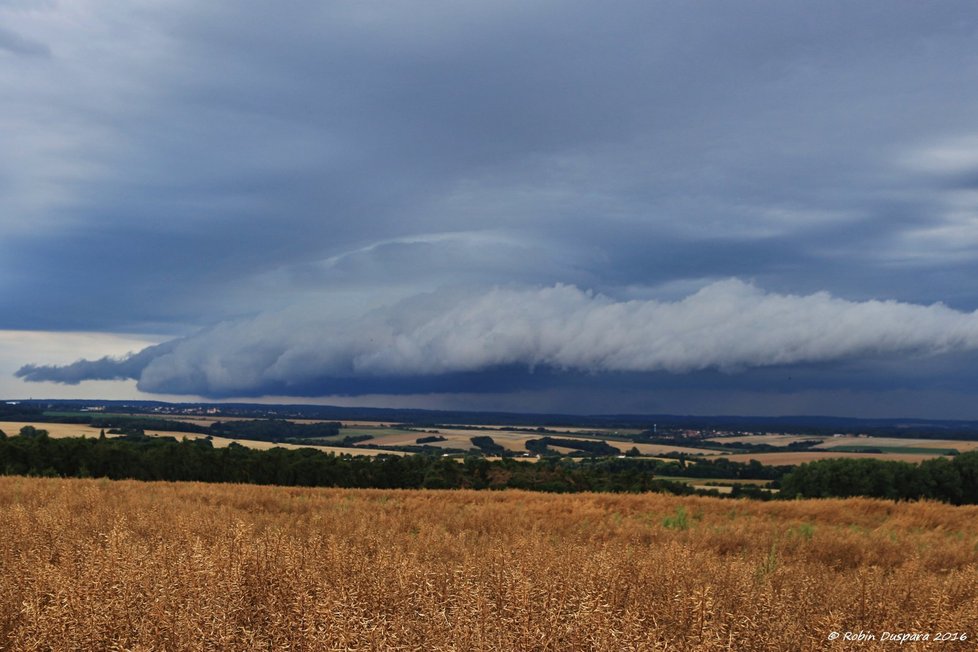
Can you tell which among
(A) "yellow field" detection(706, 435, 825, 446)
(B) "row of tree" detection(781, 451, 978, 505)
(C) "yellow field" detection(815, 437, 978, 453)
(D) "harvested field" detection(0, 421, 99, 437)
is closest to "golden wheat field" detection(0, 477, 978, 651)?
(B) "row of tree" detection(781, 451, 978, 505)

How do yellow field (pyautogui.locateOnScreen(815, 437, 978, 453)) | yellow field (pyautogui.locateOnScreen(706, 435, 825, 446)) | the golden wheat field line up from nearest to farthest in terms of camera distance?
the golden wheat field → yellow field (pyautogui.locateOnScreen(815, 437, 978, 453)) → yellow field (pyautogui.locateOnScreen(706, 435, 825, 446))

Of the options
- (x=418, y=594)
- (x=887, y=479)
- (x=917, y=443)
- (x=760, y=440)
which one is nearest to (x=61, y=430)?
(x=887, y=479)

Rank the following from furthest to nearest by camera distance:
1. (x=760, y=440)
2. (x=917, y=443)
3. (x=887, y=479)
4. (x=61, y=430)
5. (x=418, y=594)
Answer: (x=760, y=440)
(x=917, y=443)
(x=61, y=430)
(x=887, y=479)
(x=418, y=594)

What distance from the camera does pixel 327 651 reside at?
4.76 metres

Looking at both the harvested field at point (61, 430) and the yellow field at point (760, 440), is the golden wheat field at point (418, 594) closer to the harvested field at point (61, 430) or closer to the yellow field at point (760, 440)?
the harvested field at point (61, 430)

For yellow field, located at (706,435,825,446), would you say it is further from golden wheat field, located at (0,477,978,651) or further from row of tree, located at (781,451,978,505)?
golden wheat field, located at (0,477,978,651)

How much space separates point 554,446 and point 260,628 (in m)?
129

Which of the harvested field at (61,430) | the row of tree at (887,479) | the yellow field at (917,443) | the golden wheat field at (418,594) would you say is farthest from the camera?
the yellow field at (917,443)

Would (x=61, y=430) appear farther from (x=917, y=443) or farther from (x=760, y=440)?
(x=760, y=440)

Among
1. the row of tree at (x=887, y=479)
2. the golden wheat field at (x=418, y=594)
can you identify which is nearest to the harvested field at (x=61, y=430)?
the row of tree at (x=887, y=479)

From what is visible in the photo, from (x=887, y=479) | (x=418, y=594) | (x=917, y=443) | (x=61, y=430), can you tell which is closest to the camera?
(x=418, y=594)

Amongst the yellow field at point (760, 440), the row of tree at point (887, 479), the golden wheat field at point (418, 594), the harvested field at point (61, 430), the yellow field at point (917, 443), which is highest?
the golden wheat field at point (418, 594)

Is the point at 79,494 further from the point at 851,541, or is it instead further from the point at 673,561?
the point at 851,541

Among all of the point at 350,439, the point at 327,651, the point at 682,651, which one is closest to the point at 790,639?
the point at 682,651
